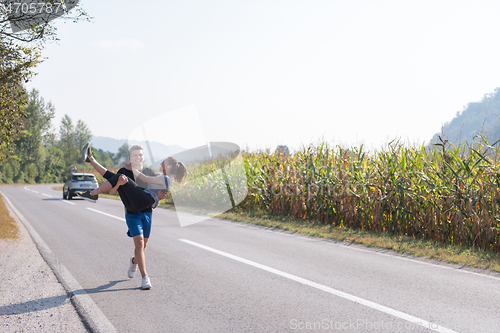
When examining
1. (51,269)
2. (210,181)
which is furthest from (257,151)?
(51,269)

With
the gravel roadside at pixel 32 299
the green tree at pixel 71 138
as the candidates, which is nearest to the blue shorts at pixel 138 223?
the gravel roadside at pixel 32 299

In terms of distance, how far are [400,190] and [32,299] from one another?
26.7ft

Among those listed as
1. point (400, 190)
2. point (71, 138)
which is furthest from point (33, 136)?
point (400, 190)

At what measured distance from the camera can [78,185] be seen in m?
24.2

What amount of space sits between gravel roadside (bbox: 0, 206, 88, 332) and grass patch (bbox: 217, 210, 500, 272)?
6253 mm

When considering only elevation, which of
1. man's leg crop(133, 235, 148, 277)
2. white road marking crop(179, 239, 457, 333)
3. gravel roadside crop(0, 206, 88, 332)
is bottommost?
gravel roadside crop(0, 206, 88, 332)

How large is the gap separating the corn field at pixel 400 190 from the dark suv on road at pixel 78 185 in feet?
50.8

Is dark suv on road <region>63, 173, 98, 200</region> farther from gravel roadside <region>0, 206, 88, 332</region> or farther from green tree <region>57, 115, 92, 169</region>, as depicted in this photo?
green tree <region>57, 115, 92, 169</region>

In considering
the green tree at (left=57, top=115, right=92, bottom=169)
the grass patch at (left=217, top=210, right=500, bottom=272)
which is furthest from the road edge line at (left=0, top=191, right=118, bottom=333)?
the green tree at (left=57, top=115, right=92, bottom=169)

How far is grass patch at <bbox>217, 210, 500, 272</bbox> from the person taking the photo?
6.72 m

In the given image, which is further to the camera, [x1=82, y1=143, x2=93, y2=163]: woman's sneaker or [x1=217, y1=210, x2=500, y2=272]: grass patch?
[x1=217, y1=210, x2=500, y2=272]: grass patch

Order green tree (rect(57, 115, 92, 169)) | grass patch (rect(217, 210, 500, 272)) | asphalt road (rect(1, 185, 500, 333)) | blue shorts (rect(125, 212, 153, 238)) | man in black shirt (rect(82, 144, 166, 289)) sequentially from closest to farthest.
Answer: asphalt road (rect(1, 185, 500, 333)) → man in black shirt (rect(82, 144, 166, 289)) → blue shorts (rect(125, 212, 153, 238)) → grass patch (rect(217, 210, 500, 272)) → green tree (rect(57, 115, 92, 169))

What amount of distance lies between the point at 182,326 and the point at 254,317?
780 mm

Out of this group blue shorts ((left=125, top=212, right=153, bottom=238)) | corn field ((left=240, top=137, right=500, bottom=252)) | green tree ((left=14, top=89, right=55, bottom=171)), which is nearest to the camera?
blue shorts ((left=125, top=212, right=153, bottom=238))
